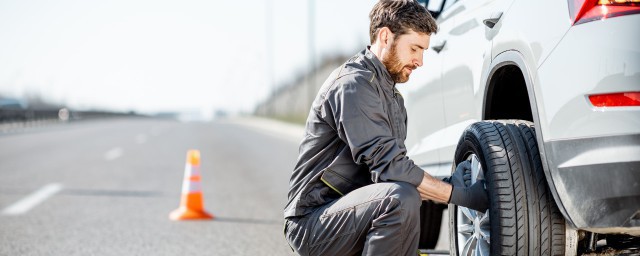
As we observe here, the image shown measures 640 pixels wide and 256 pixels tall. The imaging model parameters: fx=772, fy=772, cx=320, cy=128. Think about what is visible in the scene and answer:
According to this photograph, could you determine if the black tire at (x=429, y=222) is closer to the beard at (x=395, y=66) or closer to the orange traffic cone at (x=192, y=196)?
the beard at (x=395, y=66)

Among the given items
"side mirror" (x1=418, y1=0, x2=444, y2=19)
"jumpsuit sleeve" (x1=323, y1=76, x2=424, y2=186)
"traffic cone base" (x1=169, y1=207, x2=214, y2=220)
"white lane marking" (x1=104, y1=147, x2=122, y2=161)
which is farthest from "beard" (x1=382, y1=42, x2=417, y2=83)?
"white lane marking" (x1=104, y1=147, x2=122, y2=161)

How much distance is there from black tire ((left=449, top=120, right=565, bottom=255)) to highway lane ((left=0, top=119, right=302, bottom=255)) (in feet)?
9.16

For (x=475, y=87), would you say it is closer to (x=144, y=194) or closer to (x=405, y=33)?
(x=405, y=33)

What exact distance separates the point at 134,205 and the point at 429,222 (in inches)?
170

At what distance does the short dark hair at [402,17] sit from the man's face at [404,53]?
0.10 feet

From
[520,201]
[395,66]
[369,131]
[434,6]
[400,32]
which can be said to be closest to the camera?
[520,201]

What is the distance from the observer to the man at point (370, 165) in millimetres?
3137

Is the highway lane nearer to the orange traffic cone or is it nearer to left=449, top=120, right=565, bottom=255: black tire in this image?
the orange traffic cone

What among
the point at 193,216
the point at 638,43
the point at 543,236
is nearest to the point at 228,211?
the point at 193,216

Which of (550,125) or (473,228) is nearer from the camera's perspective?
(550,125)

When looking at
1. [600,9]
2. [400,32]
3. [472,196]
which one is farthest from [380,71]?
Answer: [600,9]

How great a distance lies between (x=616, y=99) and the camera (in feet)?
8.30

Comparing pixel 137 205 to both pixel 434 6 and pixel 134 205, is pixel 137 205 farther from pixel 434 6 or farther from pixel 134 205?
pixel 434 6

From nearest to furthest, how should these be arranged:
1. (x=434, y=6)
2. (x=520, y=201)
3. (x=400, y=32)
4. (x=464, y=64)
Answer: (x=520, y=201), (x=400, y=32), (x=464, y=64), (x=434, y=6)
